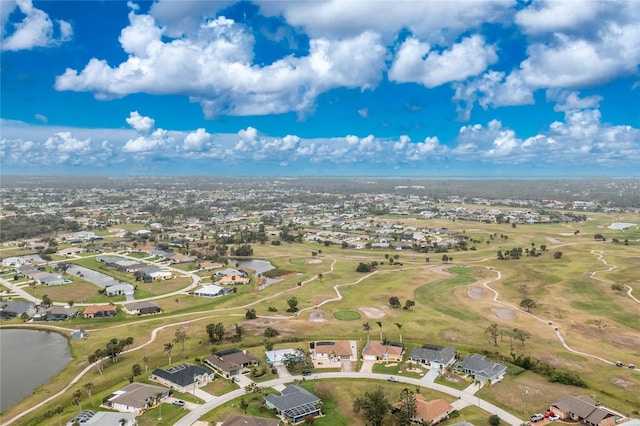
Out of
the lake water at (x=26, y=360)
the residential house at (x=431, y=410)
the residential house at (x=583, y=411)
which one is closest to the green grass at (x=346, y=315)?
the residential house at (x=431, y=410)

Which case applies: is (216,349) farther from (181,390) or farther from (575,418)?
(575,418)

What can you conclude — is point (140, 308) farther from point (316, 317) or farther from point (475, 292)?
point (475, 292)

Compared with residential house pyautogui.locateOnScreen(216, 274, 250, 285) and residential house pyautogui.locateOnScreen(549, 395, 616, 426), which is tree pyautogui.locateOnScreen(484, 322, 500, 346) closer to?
residential house pyautogui.locateOnScreen(549, 395, 616, 426)

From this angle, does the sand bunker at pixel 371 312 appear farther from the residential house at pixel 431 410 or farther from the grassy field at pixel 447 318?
the residential house at pixel 431 410

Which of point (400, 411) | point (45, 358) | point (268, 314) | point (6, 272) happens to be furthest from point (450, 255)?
point (6, 272)

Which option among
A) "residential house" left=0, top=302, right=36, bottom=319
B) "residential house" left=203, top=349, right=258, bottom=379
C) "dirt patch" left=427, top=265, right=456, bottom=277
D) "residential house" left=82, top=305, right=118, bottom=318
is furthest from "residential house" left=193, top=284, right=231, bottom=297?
"dirt patch" left=427, top=265, right=456, bottom=277

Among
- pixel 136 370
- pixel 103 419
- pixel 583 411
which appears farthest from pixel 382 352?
pixel 103 419
